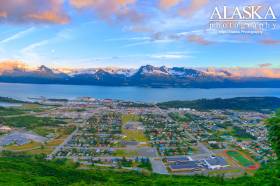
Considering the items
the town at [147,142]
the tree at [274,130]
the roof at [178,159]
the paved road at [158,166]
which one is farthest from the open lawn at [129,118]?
the tree at [274,130]

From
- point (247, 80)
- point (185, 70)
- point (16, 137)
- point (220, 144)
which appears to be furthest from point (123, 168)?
point (247, 80)

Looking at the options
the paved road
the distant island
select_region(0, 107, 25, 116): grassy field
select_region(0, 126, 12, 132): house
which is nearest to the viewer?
the paved road

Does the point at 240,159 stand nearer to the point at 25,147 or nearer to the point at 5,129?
the point at 25,147

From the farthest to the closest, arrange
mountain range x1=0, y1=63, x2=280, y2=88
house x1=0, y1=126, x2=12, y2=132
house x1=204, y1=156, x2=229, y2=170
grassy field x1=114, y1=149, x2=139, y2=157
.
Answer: mountain range x1=0, y1=63, x2=280, y2=88 < house x1=0, y1=126, x2=12, y2=132 < grassy field x1=114, y1=149, x2=139, y2=157 < house x1=204, y1=156, x2=229, y2=170

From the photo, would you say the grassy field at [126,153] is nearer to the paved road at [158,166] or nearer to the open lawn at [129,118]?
the paved road at [158,166]

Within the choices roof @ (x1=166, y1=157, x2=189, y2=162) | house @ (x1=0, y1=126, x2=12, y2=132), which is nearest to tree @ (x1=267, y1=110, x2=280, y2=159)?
roof @ (x1=166, y1=157, x2=189, y2=162)

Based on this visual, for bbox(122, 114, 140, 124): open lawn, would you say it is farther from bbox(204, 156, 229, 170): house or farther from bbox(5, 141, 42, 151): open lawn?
bbox(204, 156, 229, 170): house

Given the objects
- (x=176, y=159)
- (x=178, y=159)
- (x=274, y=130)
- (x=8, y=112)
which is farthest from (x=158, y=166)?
(x=8, y=112)
